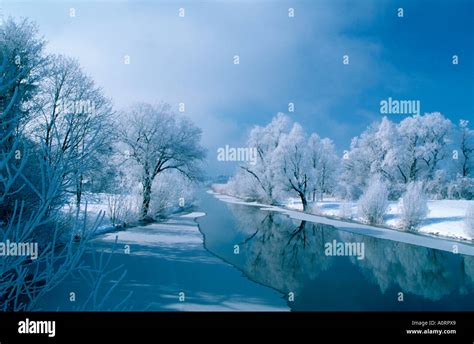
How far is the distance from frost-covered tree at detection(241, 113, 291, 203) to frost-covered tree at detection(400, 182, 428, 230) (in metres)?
8.22

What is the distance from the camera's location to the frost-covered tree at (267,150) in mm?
17812

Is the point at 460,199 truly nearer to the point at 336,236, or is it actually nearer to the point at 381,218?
the point at 381,218

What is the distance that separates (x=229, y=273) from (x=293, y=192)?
12609mm

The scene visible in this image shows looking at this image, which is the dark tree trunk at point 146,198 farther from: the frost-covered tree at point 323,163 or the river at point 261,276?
the frost-covered tree at point 323,163

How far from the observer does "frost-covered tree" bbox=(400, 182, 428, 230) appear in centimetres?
961

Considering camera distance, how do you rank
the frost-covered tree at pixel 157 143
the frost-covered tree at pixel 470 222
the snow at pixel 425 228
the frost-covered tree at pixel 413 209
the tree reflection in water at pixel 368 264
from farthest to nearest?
the frost-covered tree at pixel 157 143 < the frost-covered tree at pixel 413 209 < the snow at pixel 425 228 < the frost-covered tree at pixel 470 222 < the tree reflection in water at pixel 368 264

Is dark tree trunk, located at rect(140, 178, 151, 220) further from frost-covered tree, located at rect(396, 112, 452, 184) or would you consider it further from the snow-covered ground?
frost-covered tree, located at rect(396, 112, 452, 184)

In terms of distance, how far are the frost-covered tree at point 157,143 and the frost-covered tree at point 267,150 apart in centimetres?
557

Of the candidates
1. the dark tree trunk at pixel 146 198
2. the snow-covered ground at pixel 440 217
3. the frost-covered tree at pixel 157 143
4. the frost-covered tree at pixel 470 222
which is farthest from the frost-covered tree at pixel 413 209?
the dark tree trunk at pixel 146 198

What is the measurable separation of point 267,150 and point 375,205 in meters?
8.91
